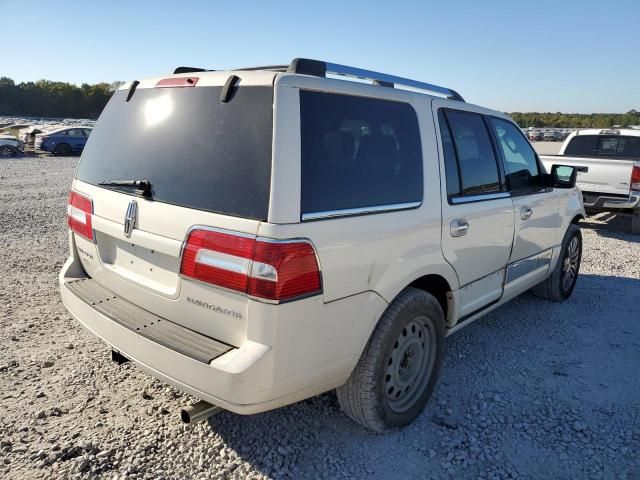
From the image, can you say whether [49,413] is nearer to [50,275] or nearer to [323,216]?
[323,216]

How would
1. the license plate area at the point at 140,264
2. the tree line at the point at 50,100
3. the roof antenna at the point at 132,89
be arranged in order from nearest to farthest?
the license plate area at the point at 140,264 < the roof antenna at the point at 132,89 < the tree line at the point at 50,100

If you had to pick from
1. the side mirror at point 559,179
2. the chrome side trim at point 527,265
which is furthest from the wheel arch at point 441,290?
the side mirror at point 559,179

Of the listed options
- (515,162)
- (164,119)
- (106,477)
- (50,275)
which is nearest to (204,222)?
(164,119)

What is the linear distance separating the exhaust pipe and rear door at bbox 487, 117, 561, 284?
8.69ft

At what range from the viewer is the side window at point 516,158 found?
4.02 meters

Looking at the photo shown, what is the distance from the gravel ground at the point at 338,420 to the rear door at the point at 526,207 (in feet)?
2.13

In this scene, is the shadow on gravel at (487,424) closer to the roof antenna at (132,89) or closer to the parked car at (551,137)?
the roof antenna at (132,89)

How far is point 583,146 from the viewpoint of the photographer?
10.0 m

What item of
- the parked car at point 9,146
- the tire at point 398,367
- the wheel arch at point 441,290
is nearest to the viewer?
the tire at point 398,367

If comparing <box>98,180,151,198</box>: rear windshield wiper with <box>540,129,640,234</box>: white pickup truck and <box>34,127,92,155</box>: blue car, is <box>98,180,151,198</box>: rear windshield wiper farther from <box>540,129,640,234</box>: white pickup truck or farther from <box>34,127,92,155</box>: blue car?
<box>34,127,92,155</box>: blue car

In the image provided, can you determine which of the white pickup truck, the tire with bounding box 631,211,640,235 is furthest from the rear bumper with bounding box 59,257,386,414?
the tire with bounding box 631,211,640,235

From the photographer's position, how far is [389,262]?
261 centimetres

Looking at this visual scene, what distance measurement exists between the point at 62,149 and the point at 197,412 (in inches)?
1056

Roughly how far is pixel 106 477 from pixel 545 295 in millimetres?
4557
